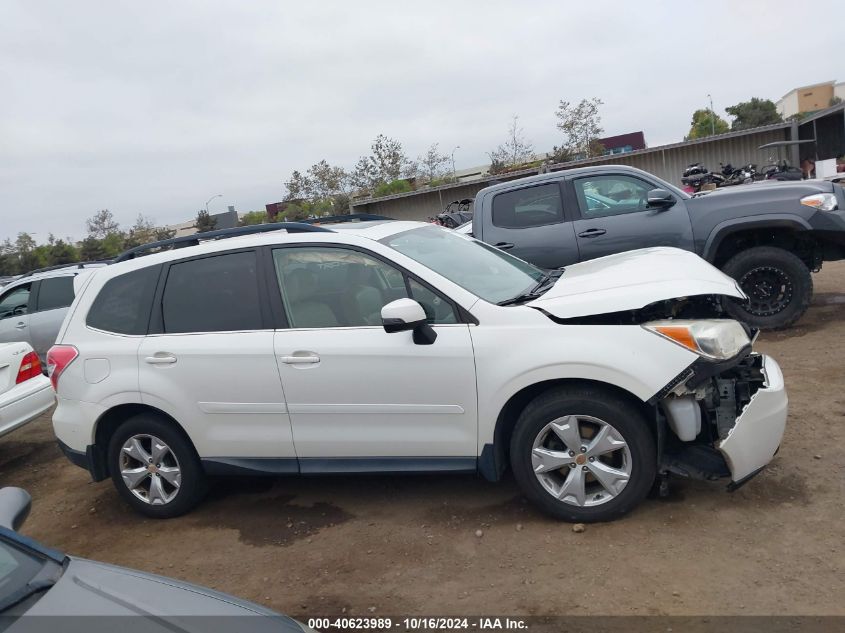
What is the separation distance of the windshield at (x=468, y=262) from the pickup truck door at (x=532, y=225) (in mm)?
2695

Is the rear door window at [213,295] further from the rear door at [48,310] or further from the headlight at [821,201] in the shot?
the rear door at [48,310]

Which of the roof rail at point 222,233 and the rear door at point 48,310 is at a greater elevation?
the roof rail at point 222,233

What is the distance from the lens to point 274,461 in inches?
170

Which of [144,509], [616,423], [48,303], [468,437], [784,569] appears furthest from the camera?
[48,303]

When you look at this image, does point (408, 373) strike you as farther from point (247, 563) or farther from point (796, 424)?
point (796, 424)

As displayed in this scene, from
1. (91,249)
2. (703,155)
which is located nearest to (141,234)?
(91,249)

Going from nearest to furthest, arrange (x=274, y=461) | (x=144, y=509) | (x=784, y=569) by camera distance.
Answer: (x=784, y=569) → (x=274, y=461) → (x=144, y=509)

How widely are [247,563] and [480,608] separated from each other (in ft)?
4.96

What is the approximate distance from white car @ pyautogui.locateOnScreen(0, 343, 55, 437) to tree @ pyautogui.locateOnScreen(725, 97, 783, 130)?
2214 inches

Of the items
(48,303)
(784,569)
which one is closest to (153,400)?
(784,569)

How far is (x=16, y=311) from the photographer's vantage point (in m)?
10.4

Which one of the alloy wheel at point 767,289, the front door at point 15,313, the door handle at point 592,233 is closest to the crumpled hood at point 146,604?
the door handle at point 592,233

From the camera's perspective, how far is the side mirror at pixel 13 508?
2586mm

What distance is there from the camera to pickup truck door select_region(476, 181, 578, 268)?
762cm
